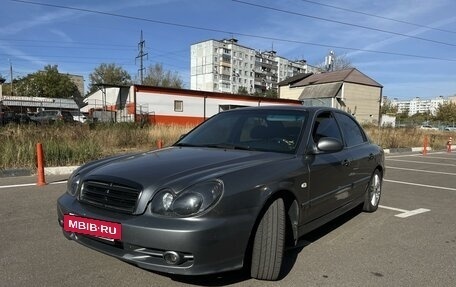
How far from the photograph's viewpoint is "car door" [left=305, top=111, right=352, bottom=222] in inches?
162

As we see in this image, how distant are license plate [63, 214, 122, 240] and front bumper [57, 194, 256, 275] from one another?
4cm

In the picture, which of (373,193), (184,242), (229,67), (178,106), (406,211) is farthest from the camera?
(229,67)

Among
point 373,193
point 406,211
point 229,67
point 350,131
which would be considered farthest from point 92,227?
point 229,67

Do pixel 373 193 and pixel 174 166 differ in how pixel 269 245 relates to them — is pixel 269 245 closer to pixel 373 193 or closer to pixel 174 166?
pixel 174 166

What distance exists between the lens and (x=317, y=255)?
4.18 meters

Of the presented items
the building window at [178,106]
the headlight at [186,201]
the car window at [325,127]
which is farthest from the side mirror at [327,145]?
the building window at [178,106]

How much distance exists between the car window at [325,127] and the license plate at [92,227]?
230 centimetres

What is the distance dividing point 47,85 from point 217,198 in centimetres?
8504

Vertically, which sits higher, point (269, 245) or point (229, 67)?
point (229, 67)

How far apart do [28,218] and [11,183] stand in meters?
3.13

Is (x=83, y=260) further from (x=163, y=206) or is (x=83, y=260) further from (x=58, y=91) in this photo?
(x=58, y=91)

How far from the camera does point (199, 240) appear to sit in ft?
9.41

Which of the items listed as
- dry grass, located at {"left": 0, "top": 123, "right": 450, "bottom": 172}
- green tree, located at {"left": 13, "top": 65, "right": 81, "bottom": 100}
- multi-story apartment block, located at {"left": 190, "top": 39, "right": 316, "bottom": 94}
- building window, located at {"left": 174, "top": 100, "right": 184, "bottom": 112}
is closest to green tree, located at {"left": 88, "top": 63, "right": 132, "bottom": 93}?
green tree, located at {"left": 13, "top": 65, "right": 81, "bottom": 100}

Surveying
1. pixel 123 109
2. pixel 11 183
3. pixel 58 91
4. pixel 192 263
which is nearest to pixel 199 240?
pixel 192 263
